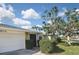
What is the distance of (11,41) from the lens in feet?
38.7

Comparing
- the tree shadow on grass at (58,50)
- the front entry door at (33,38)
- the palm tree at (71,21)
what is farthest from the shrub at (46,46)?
the palm tree at (71,21)

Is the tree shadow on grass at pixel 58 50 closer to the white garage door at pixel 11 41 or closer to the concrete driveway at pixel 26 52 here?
the concrete driveway at pixel 26 52

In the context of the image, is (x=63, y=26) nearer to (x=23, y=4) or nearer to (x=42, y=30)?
(x=42, y=30)

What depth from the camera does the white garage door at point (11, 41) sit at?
1156cm

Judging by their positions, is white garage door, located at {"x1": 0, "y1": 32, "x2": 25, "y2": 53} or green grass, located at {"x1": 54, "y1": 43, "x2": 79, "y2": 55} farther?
white garage door, located at {"x1": 0, "y1": 32, "x2": 25, "y2": 53}

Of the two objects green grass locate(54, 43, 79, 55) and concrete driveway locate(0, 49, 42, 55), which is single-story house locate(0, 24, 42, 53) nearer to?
concrete driveway locate(0, 49, 42, 55)

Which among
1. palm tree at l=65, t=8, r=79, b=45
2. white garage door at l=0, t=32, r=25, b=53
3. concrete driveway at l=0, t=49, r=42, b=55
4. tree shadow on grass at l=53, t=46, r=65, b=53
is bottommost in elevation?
concrete driveway at l=0, t=49, r=42, b=55

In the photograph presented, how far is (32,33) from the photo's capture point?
1159 cm

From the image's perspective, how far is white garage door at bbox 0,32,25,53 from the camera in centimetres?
1156

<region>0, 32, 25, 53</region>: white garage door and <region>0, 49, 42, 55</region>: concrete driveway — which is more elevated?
<region>0, 32, 25, 53</region>: white garage door

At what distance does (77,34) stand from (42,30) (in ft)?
4.44

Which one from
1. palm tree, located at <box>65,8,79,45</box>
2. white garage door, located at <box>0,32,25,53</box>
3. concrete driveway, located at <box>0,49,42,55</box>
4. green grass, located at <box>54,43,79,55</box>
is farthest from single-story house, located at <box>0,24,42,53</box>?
palm tree, located at <box>65,8,79,45</box>
